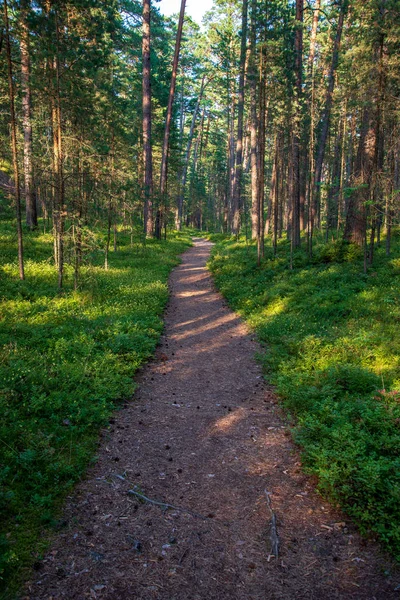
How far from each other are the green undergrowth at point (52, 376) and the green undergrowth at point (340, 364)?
3.23m

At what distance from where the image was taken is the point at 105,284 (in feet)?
43.1

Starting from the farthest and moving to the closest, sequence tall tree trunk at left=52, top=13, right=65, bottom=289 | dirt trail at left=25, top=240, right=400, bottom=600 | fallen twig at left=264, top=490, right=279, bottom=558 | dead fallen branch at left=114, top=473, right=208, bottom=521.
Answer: tall tree trunk at left=52, top=13, right=65, bottom=289, dead fallen branch at left=114, top=473, right=208, bottom=521, fallen twig at left=264, top=490, right=279, bottom=558, dirt trail at left=25, top=240, right=400, bottom=600

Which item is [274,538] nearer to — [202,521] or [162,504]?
[202,521]

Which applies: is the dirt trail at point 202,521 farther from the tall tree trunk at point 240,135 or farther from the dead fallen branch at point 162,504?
the tall tree trunk at point 240,135

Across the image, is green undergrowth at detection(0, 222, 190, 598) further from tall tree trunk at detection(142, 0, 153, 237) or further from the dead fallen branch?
tall tree trunk at detection(142, 0, 153, 237)

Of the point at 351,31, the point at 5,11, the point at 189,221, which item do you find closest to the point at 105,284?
the point at 5,11

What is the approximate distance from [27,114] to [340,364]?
17.8 m

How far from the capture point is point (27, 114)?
54.1ft

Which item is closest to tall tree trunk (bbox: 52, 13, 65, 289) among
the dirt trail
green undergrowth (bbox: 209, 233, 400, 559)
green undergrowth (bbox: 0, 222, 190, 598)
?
green undergrowth (bbox: 0, 222, 190, 598)

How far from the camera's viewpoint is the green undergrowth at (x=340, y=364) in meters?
4.11

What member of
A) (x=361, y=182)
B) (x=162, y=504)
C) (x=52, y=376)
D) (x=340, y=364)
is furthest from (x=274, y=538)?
(x=361, y=182)

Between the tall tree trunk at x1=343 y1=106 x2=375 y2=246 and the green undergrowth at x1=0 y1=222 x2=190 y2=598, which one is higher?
the tall tree trunk at x1=343 y1=106 x2=375 y2=246

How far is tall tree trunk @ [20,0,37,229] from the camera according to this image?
33.9 ft

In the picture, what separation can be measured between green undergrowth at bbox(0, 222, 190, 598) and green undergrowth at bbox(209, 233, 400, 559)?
10.6 feet
